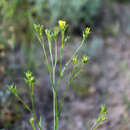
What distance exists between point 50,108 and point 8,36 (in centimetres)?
111

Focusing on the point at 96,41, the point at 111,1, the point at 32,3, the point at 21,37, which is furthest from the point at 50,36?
the point at 111,1

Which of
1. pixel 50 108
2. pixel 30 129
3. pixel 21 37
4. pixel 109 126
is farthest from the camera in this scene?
pixel 21 37

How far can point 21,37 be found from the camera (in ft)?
10.3

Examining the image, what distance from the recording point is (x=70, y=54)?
3.26 m

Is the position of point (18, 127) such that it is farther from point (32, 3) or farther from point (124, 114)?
point (32, 3)

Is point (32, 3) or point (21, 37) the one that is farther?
point (32, 3)

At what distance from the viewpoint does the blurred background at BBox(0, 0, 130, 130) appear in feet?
7.56

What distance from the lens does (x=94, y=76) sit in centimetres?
300

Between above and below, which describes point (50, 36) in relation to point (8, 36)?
above

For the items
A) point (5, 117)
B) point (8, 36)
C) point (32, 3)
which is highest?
point (32, 3)

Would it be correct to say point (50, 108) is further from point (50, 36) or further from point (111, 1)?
point (111, 1)

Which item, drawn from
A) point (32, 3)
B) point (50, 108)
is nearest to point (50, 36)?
point (50, 108)

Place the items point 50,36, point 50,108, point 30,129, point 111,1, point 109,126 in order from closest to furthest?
point 50,36 → point 30,129 → point 109,126 → point 50,108 → point 111,1

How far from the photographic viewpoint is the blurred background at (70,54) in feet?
7.56
